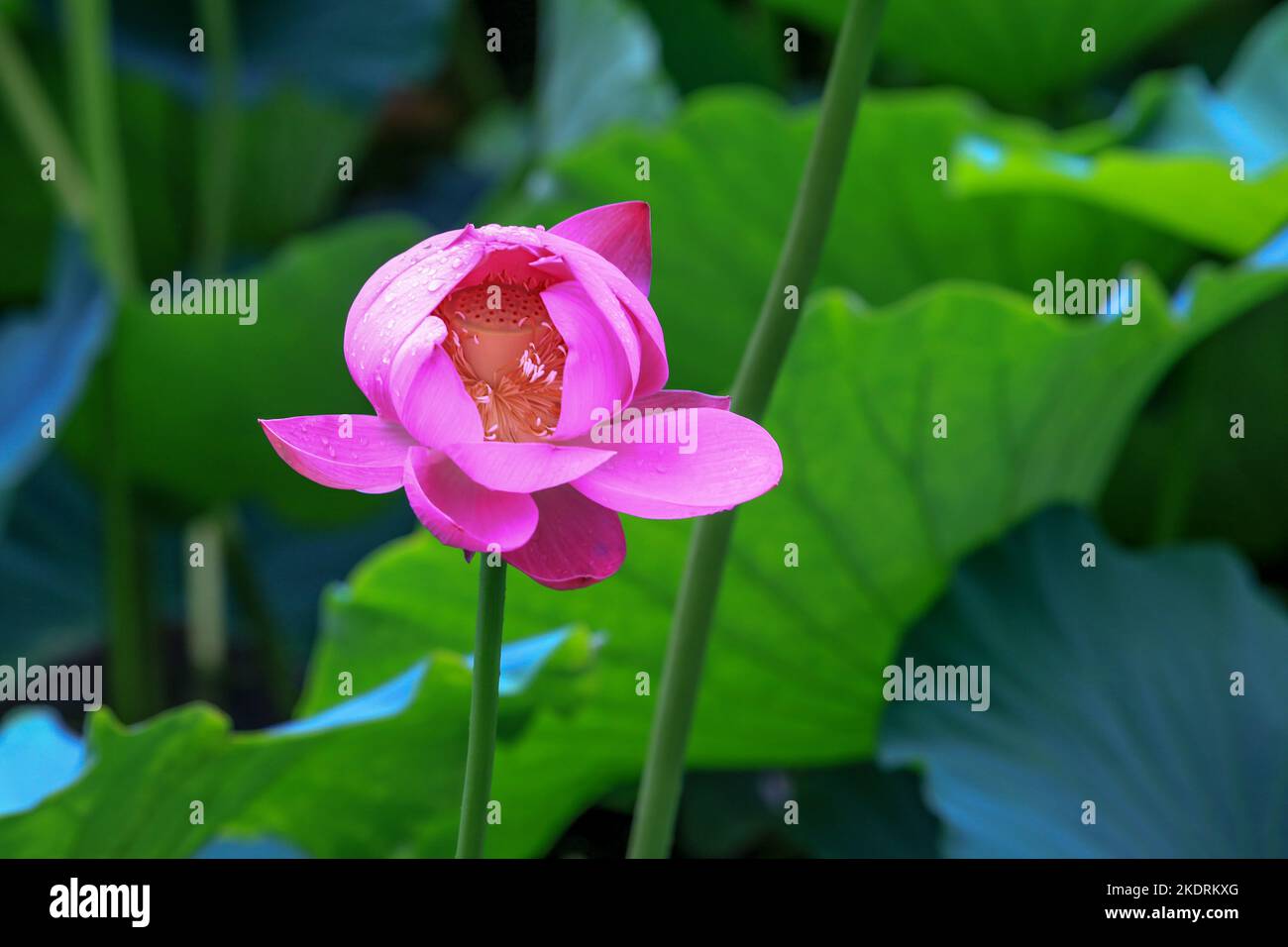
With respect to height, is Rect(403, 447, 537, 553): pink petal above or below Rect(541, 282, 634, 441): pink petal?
below

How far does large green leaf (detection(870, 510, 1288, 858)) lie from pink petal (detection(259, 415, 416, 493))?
43cm

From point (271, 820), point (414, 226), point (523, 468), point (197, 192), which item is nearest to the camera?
point (523, 468)

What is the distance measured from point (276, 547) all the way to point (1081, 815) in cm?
102

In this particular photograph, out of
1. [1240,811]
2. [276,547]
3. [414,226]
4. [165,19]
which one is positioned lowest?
[1240,811]

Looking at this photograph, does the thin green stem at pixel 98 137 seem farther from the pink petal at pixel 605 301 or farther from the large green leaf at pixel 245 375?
the pink petal at pixel 605 301

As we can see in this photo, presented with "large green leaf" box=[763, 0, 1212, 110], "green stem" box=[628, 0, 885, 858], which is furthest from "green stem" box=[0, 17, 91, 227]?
"green stem" box=[628, 0, 885, 858]

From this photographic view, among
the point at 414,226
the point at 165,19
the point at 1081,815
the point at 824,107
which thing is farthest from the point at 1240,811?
the point at 165,19

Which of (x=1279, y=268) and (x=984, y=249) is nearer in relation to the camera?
(x=1279, y=268)

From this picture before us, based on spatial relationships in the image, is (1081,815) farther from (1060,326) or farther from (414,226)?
(414,226)

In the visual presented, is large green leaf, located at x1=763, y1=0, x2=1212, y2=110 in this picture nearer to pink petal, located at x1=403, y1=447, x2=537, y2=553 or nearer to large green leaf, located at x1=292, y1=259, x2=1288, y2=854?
large green leaf, located at x1=292, y1=259, x2=1288, y2=854

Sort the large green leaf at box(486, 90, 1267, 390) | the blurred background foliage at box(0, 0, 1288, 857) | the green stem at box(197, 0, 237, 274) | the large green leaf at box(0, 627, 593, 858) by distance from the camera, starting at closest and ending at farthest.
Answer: the large green leaf at box(0, 627, 593, 858) < the blurred background foliage at box(0, 0, 1288, 857) < the large green leaf at box(486, 90, 1267, 390) < the green stem at box(197, 0, 237, 274)

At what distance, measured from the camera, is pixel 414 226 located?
99cm

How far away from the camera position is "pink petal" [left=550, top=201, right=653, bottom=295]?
8.5 inches

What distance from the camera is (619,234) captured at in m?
0.22
